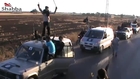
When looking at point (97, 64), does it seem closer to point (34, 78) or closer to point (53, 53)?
point (53, 53)

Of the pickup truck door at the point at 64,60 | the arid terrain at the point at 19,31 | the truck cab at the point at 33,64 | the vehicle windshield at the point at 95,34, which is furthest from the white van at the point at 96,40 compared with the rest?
the truck cab at the point at 33,64

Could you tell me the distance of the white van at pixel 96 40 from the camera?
1719 cm

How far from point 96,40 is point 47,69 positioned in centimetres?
908

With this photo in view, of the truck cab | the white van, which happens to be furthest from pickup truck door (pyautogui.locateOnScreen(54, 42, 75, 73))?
the white van

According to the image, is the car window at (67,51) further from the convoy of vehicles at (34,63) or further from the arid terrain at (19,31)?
the arid terrain at (19,31)

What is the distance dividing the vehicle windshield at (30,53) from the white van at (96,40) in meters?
8.81

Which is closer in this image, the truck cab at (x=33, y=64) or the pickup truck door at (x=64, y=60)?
the truck cab at (x=33, y=64)

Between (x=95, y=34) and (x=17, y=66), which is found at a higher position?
(x=95, y=34)

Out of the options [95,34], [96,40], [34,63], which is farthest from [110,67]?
[34,63]

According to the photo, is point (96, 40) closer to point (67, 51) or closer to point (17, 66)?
point (67, 51)

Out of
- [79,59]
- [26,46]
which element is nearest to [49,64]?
[26,46]

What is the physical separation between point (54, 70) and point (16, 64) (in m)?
1.84

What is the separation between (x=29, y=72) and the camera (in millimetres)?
7891

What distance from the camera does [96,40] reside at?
17438 millimetres
